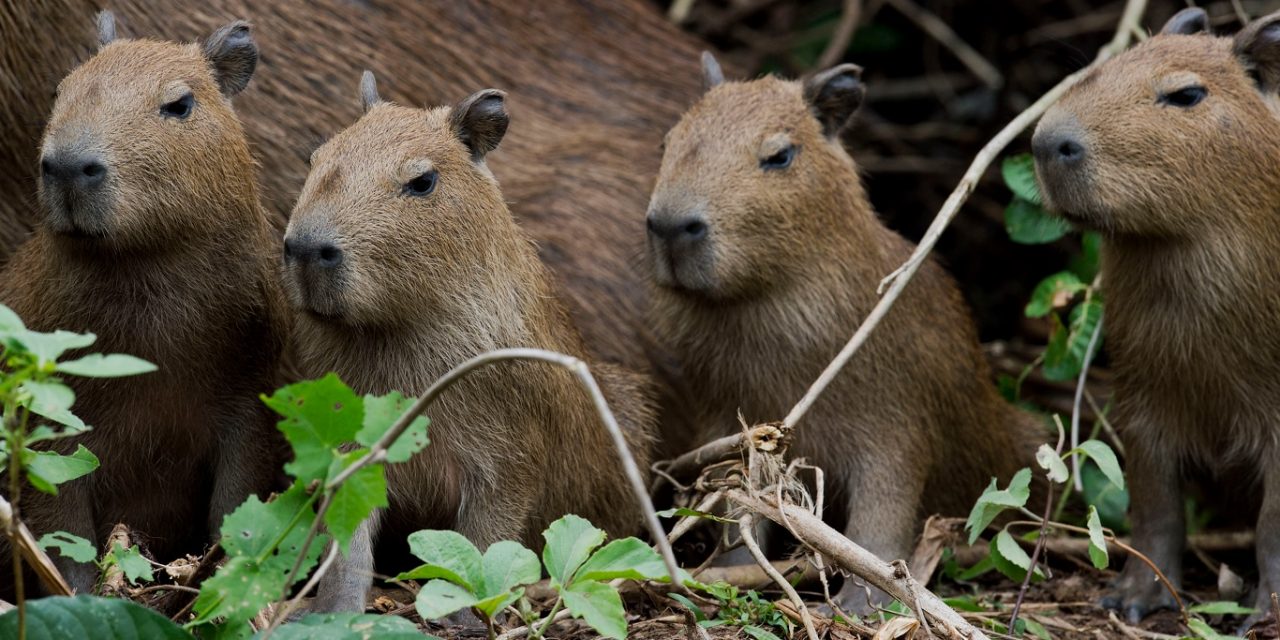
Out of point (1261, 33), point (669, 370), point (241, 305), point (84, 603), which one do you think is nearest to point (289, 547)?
point (84, 603)

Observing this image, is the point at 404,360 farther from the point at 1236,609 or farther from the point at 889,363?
the point at 1236,609

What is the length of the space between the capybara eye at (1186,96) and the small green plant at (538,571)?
6.81 ft

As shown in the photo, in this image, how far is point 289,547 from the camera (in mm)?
3318

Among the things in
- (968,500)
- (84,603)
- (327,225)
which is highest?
(327,225)

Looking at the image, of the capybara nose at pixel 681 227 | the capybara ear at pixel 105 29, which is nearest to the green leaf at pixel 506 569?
the capybara nose at pixel 681 227

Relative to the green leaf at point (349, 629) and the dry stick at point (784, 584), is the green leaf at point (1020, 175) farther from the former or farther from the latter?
the green leaf at point (349, 629)

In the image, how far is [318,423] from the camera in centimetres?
322

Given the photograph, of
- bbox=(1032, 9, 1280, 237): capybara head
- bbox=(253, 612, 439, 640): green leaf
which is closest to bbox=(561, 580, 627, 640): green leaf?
bbox=(253, 612, 439, 640): green leaf

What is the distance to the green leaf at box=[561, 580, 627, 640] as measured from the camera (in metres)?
3.26

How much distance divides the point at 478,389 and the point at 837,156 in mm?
1506

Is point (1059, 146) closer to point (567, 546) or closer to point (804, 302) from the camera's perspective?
→ point (804, 302)

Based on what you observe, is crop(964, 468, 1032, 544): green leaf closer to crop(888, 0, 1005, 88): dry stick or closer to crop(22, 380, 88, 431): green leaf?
crop(22, 380, 88, 431): green leaf

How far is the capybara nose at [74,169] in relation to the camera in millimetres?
3893

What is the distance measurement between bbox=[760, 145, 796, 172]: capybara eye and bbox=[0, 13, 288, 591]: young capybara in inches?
56.0
